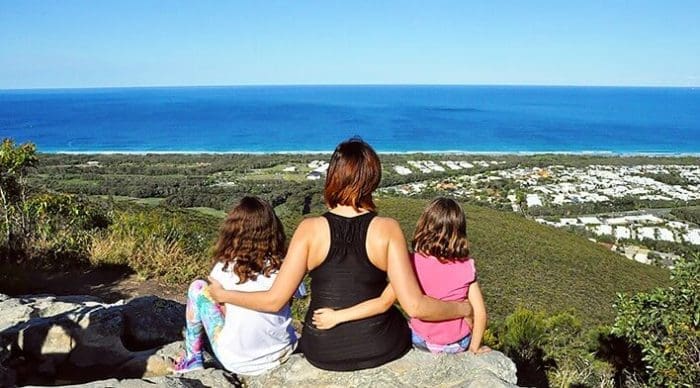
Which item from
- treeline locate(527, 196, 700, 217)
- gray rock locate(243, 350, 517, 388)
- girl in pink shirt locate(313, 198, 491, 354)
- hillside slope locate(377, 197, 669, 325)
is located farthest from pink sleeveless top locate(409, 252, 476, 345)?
treeline locate(527, 196, 700, 217)

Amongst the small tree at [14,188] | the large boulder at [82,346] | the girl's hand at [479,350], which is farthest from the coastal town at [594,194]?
the large boulder at [82,346]

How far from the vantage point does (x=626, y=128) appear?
113 meters

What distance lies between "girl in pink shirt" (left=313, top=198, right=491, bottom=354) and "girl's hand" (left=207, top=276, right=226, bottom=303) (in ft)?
3.13

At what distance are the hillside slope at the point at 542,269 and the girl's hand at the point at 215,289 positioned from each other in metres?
11.9

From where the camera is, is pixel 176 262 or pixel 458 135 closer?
pixel 176 262

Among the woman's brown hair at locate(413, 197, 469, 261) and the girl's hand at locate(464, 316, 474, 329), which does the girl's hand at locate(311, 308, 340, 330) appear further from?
the girl's hand at locate(464, 316, 474, 329)

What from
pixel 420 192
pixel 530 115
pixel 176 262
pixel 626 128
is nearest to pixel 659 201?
pixel 420 192

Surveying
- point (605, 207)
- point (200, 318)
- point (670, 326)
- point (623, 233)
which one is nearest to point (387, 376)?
point (200, 318)

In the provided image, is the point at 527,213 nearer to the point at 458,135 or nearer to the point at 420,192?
the point at 420,192

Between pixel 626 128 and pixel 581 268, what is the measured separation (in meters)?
103

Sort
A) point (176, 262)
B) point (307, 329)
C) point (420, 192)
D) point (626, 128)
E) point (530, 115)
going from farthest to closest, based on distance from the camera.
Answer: point (530, 115) < point (626, 128) < point (420, 192) < point (176, 262) < point (307, 329)

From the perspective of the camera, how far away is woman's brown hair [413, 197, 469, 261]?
2.86 m

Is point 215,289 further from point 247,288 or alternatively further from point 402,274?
point 402,274

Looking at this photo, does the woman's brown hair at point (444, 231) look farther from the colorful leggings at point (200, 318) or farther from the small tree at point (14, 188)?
the small tree at point (14, 188)
